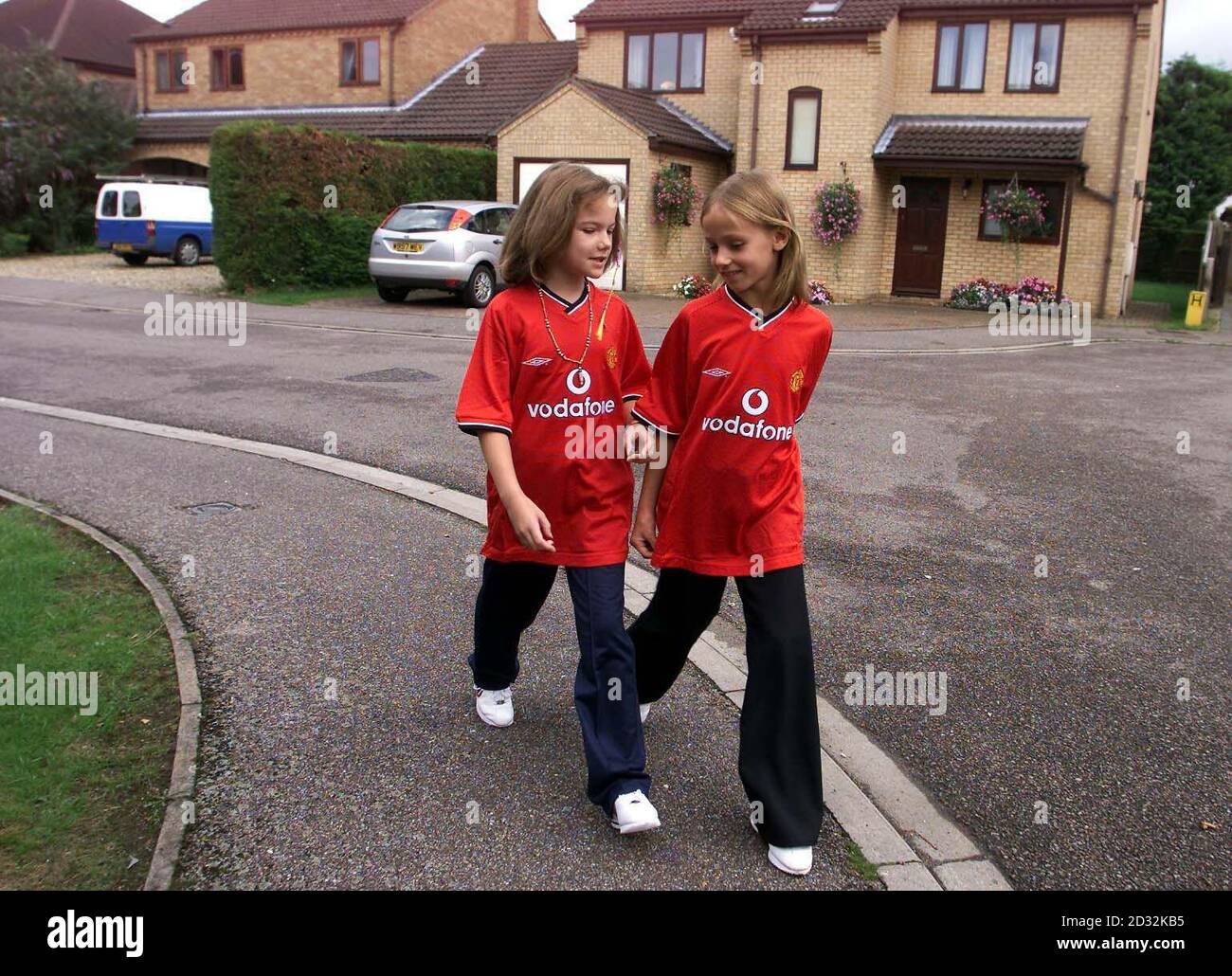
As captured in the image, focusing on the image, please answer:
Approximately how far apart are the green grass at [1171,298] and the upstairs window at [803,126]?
7.76m

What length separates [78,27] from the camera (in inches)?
1619

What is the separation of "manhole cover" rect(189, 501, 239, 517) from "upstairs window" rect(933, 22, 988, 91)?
21.5m

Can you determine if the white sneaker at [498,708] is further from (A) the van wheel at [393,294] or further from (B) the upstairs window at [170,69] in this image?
(B) the upstairs window at [170,69]

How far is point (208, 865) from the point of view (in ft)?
9.80

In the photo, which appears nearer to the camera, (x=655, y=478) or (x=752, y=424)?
(x=752, y=424)

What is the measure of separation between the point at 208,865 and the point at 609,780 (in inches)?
43.2

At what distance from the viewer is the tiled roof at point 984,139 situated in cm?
2222

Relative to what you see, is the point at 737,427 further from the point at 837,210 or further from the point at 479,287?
the point at 837,210

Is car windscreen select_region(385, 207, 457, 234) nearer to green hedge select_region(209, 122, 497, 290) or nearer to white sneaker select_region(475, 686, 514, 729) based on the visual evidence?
green hedge select_region(209, 122, 497, 290)

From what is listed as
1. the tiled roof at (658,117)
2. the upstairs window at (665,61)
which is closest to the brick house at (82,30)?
the upstairs window at (665,61)

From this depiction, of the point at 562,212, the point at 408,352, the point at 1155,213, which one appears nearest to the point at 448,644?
the point at 562,212

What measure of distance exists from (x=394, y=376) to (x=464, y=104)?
63.2 feet

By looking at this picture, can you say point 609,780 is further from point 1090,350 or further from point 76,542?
point 1090,350

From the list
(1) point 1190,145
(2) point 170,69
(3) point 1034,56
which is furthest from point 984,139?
(2) point 170,69
